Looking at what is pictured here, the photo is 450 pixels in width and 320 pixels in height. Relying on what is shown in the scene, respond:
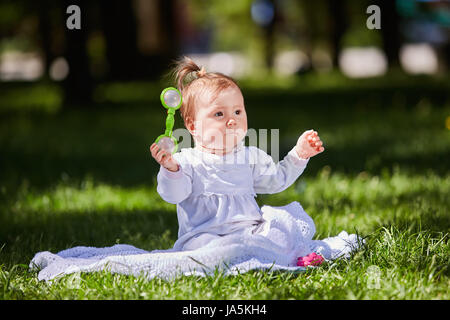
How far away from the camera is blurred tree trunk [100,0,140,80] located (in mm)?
17297

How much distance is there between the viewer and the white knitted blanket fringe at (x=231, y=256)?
2994 millimetres

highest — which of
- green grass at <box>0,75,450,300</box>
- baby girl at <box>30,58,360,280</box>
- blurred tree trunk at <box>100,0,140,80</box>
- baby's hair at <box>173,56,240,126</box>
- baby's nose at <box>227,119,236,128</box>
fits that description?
blurred tree trunk at <box>100,0,140,80</box>

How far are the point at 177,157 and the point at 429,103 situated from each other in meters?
8.77

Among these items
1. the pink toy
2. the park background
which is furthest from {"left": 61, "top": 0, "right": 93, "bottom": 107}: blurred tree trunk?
the pink toy

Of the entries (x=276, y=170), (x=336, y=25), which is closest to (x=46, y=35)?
(x=336, y=25)

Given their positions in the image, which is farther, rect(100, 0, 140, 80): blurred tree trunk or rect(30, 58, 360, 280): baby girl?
rect(100, 0, 140, 80): blurred tree trunk

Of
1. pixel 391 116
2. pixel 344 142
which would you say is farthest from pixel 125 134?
pixel 391 116

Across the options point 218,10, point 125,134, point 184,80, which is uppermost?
point 218,10

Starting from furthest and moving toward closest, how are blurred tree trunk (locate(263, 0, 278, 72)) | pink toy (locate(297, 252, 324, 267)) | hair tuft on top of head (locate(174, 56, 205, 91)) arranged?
blurred tree trunk (locate(263, 0, 278, 72)) → hair tuft on top of head (locate(174, 56, 205, 91)) → pink toy (locate(297, 252, 324, 267))

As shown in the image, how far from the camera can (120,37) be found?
704 inches

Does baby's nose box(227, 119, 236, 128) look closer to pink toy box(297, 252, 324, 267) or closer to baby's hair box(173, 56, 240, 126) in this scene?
baby's hair box(173, 56, 240, 126)

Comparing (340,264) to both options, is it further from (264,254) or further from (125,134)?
(125,134)

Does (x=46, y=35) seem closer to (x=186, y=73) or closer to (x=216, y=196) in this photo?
(x=186, y=73)
